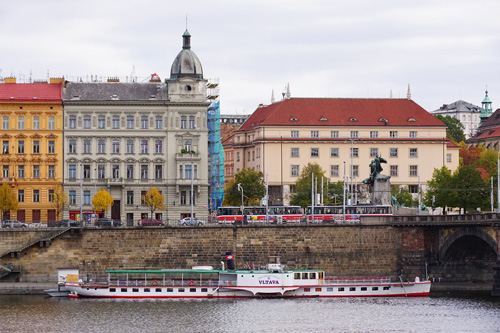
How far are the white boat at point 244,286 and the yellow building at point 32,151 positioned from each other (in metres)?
27.3

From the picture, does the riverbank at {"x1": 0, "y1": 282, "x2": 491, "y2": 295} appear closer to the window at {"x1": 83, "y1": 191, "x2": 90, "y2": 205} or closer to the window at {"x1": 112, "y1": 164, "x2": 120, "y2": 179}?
the window at {"x1": 83, "y1": 191, "x2": 90, "y2": 205}

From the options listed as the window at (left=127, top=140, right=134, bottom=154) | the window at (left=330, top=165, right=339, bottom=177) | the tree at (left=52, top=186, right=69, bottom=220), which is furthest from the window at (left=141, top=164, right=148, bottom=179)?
the window at (left=330, top=165, right=339, bottom=177)

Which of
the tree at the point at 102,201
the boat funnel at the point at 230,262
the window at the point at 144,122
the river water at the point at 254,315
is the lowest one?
the river water at the point at 254,315

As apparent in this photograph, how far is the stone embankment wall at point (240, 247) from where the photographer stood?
12781 centimetres

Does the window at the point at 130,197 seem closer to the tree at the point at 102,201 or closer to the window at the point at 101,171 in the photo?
the window at the point at 101,171

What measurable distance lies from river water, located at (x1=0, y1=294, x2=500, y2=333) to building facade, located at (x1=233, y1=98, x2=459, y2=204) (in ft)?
207

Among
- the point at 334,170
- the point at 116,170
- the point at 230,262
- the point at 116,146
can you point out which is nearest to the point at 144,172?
A: the point at 116,170

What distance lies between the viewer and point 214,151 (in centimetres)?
16588

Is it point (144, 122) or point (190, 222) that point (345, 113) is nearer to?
point (144, 122)

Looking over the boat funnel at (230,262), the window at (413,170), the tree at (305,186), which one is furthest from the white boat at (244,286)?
the window at (413,170)

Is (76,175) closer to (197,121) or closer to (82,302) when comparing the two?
(197,121)

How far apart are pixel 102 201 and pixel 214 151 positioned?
1042 inches

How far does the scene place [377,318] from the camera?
10494 centimetres

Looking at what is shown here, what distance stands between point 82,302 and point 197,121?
38.4 metres
